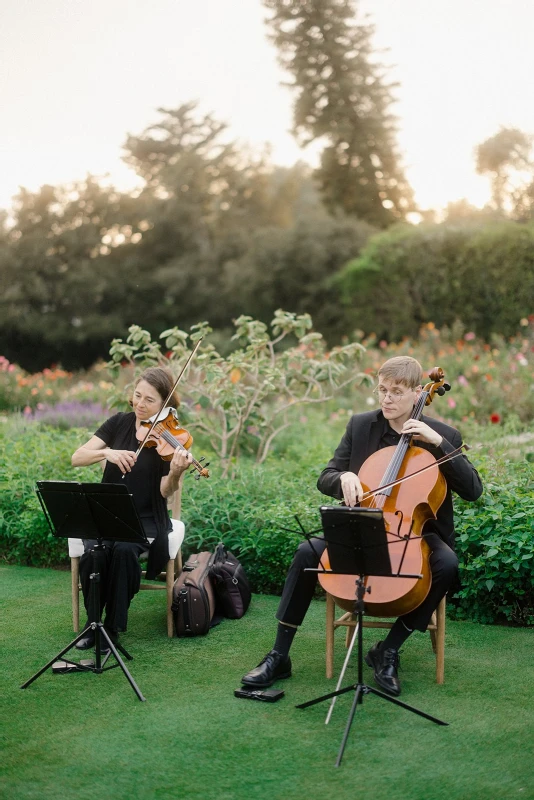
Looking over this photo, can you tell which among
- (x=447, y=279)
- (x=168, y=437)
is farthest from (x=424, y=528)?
(x=447, y=279)

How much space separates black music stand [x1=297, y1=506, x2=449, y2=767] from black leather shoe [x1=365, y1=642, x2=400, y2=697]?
0.99ft

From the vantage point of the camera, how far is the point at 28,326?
17.2m

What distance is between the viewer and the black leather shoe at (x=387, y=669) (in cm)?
323

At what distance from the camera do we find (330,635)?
339 centimetres

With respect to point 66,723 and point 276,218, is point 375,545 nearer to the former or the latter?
point 66,723

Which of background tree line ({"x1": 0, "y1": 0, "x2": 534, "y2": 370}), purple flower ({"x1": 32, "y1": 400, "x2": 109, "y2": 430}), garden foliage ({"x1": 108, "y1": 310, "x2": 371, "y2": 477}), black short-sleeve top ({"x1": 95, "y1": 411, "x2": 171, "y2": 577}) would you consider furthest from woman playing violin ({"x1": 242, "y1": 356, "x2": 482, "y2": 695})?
background tree line ({"x1": 0, "y1": 0, "x2": 534, "y2": 370})

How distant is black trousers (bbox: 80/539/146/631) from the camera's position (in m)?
3.70

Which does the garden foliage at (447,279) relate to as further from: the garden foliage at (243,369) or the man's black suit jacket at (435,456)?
the man's black suit jacket at (435,456)

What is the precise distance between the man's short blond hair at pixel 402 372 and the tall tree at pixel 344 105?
1399cm

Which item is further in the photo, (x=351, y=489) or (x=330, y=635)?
(x=330, y=635)

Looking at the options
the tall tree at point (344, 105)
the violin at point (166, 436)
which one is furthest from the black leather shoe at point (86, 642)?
the tall tree at point (344, 105)

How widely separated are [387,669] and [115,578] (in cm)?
128

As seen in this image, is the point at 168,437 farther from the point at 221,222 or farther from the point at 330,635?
the point at 221,222

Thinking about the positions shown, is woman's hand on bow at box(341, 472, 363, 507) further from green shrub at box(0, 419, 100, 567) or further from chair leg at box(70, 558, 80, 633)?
green shrub at box(0, 419, 100, 567)
